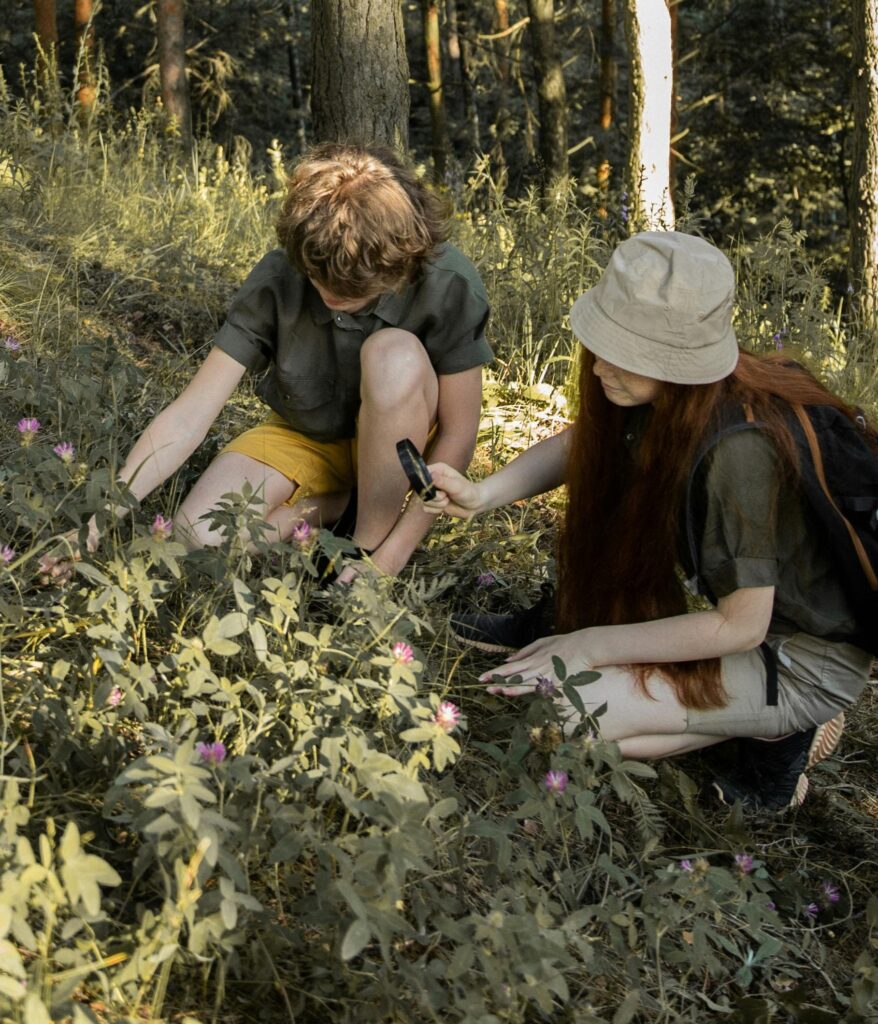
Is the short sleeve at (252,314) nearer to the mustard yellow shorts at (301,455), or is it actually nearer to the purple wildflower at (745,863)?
the mustard yellow shorts at (301,455)

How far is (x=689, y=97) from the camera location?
19141 millimetres

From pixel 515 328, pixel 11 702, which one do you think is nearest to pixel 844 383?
pixel 515 328

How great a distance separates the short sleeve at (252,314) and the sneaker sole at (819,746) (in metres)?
1.60

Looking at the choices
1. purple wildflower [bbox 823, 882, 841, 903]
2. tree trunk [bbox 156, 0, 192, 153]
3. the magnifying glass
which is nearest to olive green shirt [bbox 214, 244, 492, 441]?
the magnifying glass

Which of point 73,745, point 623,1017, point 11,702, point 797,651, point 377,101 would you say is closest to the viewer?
point 623,1017

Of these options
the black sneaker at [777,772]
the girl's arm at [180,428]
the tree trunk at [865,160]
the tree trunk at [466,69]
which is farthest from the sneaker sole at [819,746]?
the tree trunk at [466,69]

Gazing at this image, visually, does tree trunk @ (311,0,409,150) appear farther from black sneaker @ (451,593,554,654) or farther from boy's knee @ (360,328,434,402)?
black sneaker @ (451,593,554,654)

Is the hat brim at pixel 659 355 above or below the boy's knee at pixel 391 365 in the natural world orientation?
above

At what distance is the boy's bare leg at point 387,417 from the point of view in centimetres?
274

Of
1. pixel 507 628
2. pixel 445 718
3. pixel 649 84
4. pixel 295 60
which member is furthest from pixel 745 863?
pixel 295 60

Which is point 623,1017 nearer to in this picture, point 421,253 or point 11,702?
point 11,702

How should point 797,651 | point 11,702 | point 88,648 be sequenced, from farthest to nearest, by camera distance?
point 797,651 → point 88,648 → point 11,702

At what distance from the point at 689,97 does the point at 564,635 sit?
18.4 m

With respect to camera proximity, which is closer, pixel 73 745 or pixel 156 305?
pixel 73 745
